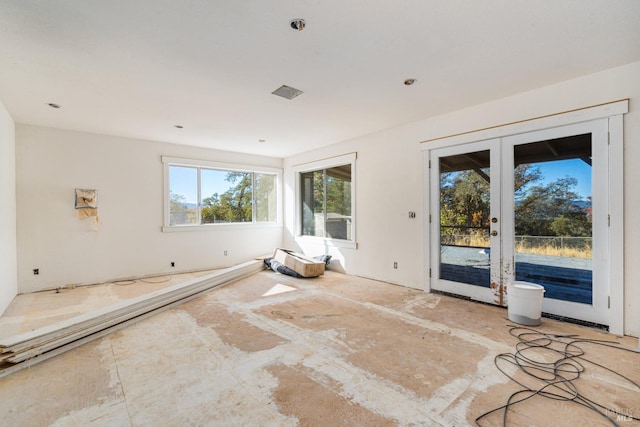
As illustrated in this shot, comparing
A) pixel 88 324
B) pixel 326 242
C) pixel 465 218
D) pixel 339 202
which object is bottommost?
pixel 88 324

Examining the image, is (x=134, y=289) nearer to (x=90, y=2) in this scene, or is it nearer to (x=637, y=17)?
(x=90, y=2)

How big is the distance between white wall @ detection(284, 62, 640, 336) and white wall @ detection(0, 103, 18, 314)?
478cm

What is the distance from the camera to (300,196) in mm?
6996

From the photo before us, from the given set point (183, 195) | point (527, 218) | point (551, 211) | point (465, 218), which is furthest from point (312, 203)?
point (551, 211)

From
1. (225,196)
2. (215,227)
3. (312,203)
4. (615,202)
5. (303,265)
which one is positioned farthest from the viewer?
(312,203)

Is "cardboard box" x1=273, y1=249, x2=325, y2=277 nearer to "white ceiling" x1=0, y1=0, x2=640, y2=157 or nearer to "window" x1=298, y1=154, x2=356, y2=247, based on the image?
"window" x1=298, y1=154, x2=356, y2=247

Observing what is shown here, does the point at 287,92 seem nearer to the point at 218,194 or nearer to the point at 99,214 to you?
the point at 218,194

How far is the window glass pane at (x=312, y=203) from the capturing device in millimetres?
6410

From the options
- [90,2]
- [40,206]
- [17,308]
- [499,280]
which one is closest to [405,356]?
[499,280]

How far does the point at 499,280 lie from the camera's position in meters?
3.64

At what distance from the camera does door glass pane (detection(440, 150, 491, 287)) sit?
380 cm

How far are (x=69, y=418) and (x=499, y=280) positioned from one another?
4.27 meters

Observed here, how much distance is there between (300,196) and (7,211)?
4915mm

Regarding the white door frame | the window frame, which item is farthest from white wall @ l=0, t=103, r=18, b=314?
the white door frame
